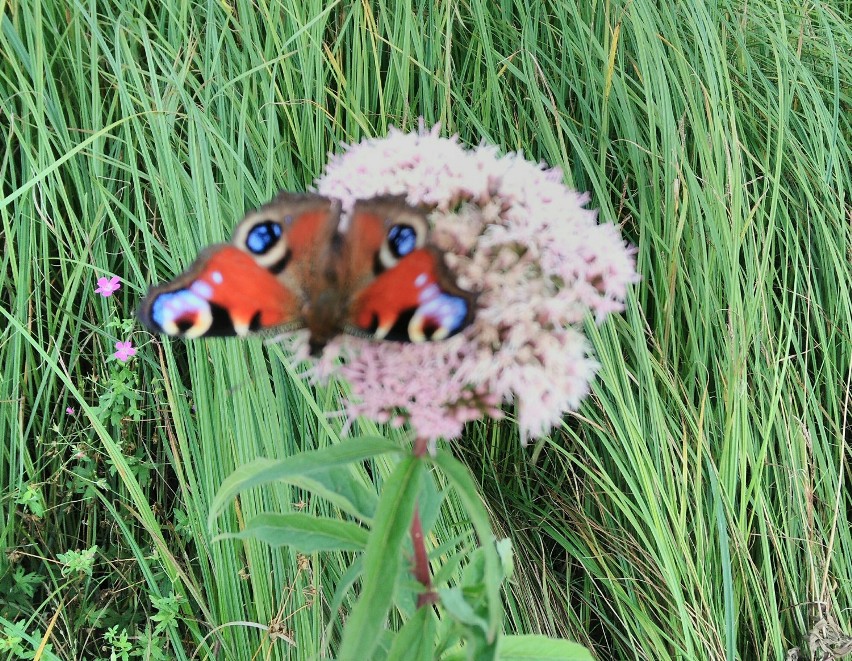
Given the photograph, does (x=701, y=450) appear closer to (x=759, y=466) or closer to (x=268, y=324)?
(x=759, y=466)

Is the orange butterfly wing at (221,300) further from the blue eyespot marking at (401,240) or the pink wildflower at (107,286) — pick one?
the pink wildflower at (107,286)

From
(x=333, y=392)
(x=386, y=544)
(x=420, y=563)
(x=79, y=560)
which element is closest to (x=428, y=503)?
(x=420, y=563)

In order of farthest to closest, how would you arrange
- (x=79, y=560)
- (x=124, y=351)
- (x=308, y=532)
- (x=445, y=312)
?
(x=124, y=351)
(x=79, y=560)
(x=308, y=532)
(x=445, y=312)

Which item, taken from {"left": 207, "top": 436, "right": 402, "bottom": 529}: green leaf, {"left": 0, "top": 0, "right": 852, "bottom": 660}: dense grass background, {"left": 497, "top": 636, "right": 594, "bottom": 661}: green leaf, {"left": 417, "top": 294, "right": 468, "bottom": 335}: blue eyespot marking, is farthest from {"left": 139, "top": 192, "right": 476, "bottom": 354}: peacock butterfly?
{"left": 0, "top": 0, "right": 852, "bottom": 660}: dense grass background

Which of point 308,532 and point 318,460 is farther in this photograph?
point 308,532

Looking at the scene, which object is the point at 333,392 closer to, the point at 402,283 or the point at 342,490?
the point at 342,490

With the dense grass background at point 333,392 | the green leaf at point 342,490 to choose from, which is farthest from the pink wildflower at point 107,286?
the green leaf at point 342,490

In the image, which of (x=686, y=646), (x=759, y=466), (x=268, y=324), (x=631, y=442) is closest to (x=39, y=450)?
(x=268, y=324)
